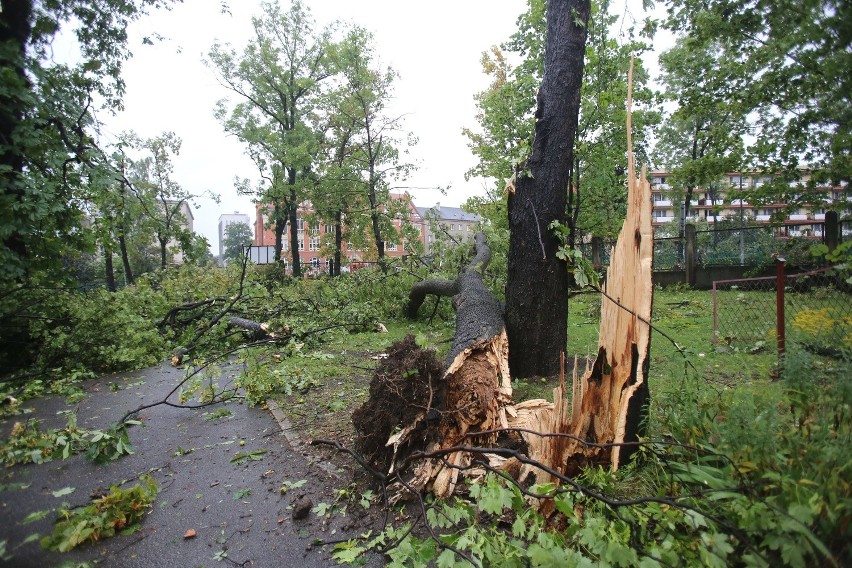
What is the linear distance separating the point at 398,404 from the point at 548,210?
9.15 ft

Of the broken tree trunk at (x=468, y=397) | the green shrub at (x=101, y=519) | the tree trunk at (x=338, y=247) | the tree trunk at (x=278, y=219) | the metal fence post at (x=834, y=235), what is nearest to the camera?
the metal fence post at (x=834, y=235)

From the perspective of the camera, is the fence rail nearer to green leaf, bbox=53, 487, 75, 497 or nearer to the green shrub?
the green shrub

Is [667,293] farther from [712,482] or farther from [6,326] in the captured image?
[6,326]

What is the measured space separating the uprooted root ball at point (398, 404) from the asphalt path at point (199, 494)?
0.32 m

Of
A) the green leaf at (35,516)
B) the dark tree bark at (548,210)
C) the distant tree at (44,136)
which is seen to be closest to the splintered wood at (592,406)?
the dark tree bark at (548,210)

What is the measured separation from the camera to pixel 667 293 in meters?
13.1

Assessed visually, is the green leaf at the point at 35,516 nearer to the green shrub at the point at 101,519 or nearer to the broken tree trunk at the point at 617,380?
the green shrub at the point at 101,519

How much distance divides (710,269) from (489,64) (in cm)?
1435

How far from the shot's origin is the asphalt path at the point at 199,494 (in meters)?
2.30

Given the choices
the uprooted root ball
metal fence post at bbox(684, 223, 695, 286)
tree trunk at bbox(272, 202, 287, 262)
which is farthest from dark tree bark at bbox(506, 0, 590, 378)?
tree trunk at bbox(272, 202, 287, 262)

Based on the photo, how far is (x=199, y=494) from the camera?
299cm

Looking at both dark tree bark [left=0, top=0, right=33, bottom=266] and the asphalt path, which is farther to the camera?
dark tree bark [left=0, top=0, right=33, bottom=266]

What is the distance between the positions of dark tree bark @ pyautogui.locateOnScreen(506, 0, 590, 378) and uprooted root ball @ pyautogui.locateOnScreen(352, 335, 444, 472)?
1858 mm

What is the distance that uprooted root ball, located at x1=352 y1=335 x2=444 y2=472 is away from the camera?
2980 millimetres
